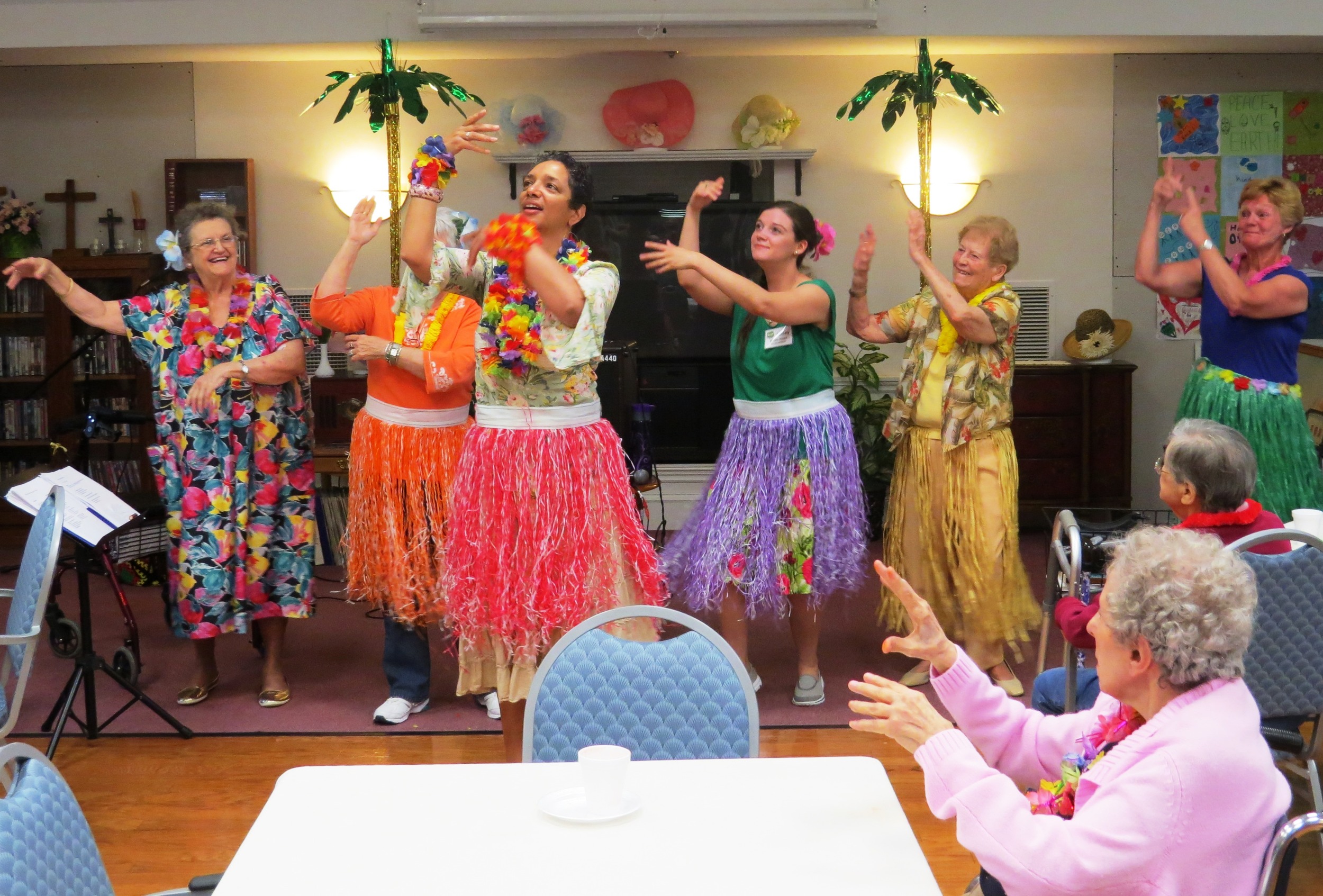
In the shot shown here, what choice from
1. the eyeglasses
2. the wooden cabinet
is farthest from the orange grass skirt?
the wooden cabinet

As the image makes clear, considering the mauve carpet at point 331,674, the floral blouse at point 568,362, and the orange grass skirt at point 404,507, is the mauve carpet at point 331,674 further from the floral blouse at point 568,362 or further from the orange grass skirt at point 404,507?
the floral blouse at point 568,362

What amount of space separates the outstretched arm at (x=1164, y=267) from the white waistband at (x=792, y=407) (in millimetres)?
1010

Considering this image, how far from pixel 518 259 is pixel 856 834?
5.40 ft

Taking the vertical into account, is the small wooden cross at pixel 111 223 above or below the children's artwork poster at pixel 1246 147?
below

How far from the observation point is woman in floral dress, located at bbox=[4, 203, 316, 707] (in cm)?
369

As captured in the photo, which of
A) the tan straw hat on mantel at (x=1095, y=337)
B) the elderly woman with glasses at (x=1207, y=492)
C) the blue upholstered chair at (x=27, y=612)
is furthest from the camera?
A: the tan straw hat on mantel at (x=1095, y=337)

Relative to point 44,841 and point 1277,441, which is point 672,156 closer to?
point 1277,441

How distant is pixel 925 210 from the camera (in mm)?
5648

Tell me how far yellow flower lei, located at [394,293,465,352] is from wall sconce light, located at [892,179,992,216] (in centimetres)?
372

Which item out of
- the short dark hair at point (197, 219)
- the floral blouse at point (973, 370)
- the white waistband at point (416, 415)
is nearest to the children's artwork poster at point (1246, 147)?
the floral blouse at point (973, 370)

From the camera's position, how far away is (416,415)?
357 centimetres

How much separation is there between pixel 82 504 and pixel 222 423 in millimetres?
430

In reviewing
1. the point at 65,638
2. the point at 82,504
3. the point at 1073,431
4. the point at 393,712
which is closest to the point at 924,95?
the point at 1073,431

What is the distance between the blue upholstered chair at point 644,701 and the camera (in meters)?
2.14
